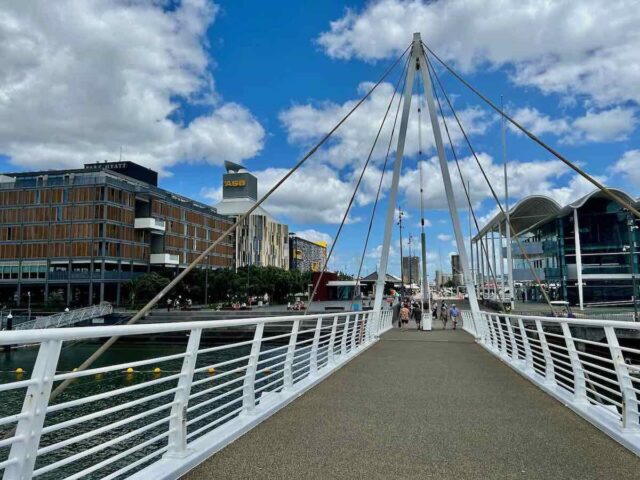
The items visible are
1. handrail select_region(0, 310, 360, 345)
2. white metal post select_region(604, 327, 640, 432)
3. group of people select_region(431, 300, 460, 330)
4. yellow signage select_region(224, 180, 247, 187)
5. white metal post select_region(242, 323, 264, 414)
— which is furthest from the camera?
yellow signage select_region(224, 180, 247, 187)

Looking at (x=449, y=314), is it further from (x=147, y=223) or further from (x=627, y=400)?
(x=147, y=223)

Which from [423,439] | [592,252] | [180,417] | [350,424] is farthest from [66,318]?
[592,252]

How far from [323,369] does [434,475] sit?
598 cm

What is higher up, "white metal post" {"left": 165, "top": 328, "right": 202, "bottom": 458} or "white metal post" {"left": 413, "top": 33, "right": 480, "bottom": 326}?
"white metal post" {"left": 413, "top": 33, "right": 480, "bottom": 326}

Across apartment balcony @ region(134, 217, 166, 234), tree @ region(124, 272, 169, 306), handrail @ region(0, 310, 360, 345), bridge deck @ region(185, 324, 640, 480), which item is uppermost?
apartment balcony @ region(134, 217, 166, 234)

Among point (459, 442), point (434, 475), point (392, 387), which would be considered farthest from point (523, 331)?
point (434, 475)

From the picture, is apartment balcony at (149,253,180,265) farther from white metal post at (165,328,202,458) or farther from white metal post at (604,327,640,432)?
white metal post at (604,327,640,432)

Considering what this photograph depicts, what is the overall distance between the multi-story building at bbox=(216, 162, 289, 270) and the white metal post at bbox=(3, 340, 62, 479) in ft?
310

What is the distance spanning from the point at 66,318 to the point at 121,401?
2981 centimetres

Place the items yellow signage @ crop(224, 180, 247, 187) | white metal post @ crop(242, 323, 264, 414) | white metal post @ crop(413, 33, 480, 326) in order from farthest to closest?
yellow signage @ crop(224, 180, 247, 187) → white metal post @ crop(413, 33, 480, 326) → white metal post @ crop(242, 323, 264, 414)

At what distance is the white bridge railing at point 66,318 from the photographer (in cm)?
3950

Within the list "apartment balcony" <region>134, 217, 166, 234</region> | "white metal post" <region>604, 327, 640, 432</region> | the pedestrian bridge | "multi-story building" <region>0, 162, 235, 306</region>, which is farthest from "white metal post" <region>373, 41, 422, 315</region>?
"apartment balcony" <region>134, 217, 166, 234</region>

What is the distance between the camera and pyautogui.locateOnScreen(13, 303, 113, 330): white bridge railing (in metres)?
39.5

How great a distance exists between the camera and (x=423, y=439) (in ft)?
16.4
